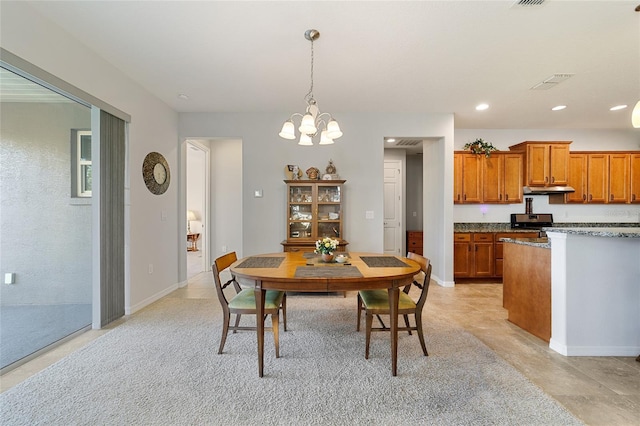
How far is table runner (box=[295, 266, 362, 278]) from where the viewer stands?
192cm

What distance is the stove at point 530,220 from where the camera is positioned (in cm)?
→ 512

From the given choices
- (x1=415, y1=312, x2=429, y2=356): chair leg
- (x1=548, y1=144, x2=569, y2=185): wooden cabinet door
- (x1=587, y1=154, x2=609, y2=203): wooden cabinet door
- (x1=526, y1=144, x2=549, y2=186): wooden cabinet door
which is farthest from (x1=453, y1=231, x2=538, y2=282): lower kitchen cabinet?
(x1=415, y1=312, x2=429, y2=356): chair leg

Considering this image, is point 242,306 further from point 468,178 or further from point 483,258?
point 468,178

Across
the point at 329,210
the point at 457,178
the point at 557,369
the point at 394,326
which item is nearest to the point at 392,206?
the point at 457,178

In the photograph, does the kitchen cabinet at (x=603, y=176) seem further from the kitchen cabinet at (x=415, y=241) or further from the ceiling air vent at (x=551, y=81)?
the kitchen cabinet at (x=415, y=241)

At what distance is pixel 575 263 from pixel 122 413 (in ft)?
11.1

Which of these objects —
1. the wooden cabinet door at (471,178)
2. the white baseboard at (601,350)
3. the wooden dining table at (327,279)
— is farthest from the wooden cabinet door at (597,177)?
the wooden dining table at (327,279)

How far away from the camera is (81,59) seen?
2582mm

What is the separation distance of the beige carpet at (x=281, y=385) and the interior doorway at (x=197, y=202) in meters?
2.57

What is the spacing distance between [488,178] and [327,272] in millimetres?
4191

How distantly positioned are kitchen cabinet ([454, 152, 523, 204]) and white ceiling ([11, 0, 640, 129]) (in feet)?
3.38

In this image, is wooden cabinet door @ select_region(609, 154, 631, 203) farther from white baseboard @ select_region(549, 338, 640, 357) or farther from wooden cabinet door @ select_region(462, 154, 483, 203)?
white baseboard @ select_region(549, 338, 640, 357)

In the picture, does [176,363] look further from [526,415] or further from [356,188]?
[356,188]

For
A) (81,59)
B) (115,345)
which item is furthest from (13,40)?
(115,345)
